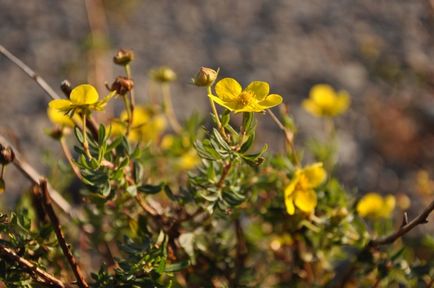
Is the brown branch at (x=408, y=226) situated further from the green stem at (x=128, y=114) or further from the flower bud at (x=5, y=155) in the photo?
the flower bud at (x=5, y=155)

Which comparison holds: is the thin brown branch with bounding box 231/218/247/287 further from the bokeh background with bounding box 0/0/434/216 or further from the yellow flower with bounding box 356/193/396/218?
the bokeh background with bounding box 0/0/434/216

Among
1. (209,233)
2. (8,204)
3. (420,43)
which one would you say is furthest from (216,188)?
(420,43)

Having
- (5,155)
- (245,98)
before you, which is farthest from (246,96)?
(5,155)

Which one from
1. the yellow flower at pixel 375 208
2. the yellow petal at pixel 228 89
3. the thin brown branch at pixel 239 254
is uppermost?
the yellow petal at pixel 228 89

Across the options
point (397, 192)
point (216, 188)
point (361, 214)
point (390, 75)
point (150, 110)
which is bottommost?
point (397, 192)

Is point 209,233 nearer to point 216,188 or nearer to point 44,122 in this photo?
point 216,188

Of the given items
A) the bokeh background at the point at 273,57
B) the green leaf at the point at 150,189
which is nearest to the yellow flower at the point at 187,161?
the green leaf at the point at 150,189

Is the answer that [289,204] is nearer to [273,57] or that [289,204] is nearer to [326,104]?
[326,104]
